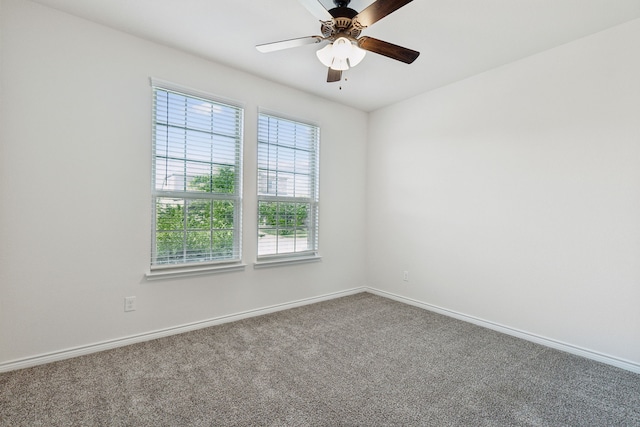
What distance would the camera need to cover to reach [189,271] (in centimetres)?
296

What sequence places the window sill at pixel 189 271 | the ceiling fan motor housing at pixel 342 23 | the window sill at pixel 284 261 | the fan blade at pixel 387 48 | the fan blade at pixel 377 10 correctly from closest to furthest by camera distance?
the fan blade at pixel 377 10 → the ceiling fan motor housing at pixel 342 23 → the fan blade at pixel 387 48 → the window sill at pixel 189 271 → the window sill at pixel 284 261

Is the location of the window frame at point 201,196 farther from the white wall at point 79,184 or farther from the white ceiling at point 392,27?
the white ceiling at point 392,27

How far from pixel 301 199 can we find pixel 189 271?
1568 millimetres

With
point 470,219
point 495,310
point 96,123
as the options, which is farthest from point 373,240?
point 96,123

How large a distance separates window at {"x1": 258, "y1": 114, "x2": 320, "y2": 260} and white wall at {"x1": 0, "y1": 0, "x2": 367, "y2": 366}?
632 millimetres

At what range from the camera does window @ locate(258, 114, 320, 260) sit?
11.5 feet

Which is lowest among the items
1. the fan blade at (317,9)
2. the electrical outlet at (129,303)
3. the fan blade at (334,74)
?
the electrical outlet at (129,303)

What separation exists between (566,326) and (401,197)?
7.10ft

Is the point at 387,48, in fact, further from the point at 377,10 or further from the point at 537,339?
the point at 537,339

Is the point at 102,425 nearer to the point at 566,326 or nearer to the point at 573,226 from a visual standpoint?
the point at 566,326

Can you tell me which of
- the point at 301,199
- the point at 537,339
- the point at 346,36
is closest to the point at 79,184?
the point at 301,199

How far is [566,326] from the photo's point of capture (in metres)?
2.66

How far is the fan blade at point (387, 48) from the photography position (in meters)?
2.05

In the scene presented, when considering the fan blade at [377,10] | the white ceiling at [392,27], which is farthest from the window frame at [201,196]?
the fan blade at [377,10]
